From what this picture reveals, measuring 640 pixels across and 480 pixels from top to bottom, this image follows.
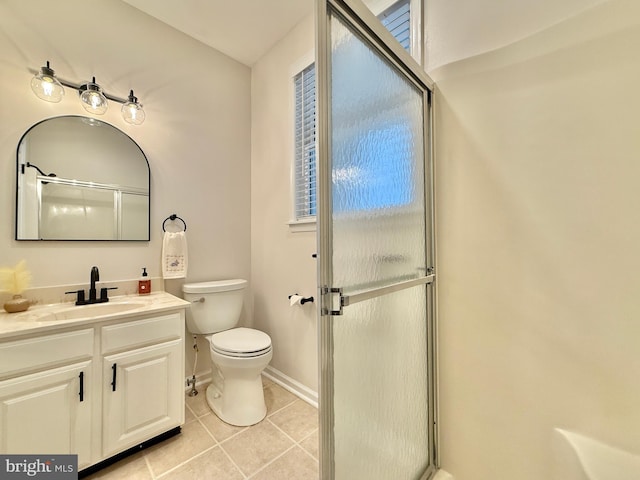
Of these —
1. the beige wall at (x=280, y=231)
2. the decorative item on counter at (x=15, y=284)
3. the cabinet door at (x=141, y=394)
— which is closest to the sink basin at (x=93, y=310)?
the decorative item on counter at (x=15, y=284)

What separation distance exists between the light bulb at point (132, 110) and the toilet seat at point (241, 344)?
1604mm

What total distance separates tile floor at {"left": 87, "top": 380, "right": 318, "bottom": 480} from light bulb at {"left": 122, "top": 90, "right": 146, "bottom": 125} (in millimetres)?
2046

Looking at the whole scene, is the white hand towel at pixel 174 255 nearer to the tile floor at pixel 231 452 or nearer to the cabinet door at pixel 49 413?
the cabinet door at pixel 49 413

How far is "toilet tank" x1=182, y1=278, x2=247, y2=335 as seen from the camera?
1917 mm

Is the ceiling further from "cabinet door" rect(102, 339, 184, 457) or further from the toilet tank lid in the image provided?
"cabinet door" rect(102, 339, 184, 457)

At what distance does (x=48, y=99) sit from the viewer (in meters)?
1.48

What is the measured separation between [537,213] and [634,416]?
2.31 ft

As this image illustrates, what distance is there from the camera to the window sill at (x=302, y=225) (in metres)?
1.85

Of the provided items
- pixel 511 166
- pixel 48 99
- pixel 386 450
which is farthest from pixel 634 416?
pixel 48 99

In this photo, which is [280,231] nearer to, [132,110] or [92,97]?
[132,110]

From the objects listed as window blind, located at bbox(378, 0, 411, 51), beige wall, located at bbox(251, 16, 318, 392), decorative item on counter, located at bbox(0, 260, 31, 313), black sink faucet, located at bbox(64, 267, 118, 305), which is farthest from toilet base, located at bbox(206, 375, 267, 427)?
window blind, located at bbox(378, 0, 411, 51)

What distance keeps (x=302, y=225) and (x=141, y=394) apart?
1.37m

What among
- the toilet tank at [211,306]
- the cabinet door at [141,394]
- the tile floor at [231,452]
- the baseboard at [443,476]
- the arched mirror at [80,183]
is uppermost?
the arched mirror at [80,183]

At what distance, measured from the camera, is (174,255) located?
6.34ft
